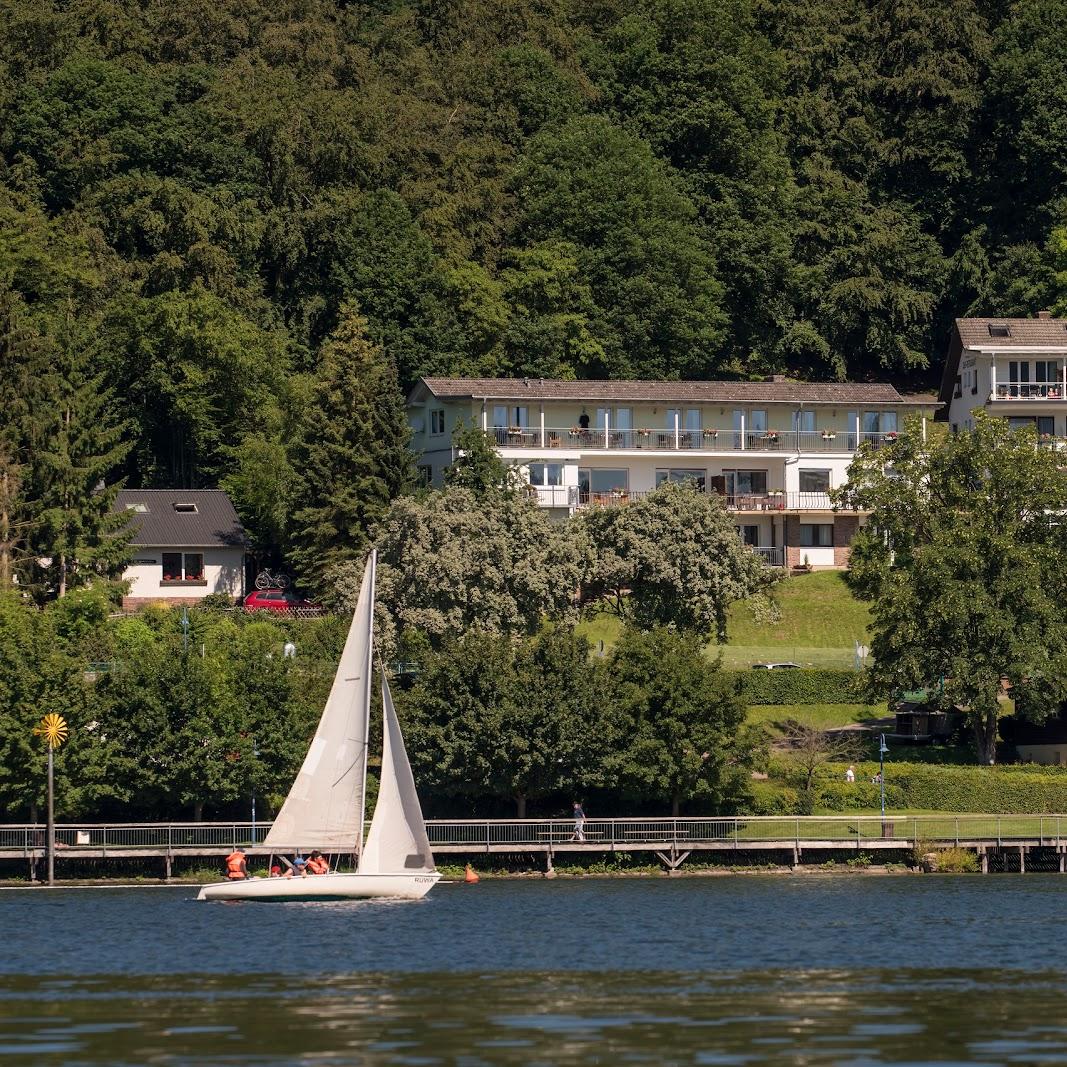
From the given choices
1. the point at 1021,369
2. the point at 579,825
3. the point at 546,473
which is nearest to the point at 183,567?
the point at 546,473

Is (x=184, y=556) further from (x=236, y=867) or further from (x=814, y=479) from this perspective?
(x=236, y=867)

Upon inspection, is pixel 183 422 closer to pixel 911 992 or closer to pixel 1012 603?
pixel 1012 603

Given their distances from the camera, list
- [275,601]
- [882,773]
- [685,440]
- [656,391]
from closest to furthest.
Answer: [882,773] < [275,601] < [685,440] < [656,391]

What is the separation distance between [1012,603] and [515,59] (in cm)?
7183

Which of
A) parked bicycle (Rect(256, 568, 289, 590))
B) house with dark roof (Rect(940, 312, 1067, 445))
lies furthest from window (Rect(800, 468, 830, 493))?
parked bicycle (Rect(256, 568, 289, 590))

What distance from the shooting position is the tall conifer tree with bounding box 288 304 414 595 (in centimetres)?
10519

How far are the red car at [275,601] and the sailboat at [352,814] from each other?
33650 mm

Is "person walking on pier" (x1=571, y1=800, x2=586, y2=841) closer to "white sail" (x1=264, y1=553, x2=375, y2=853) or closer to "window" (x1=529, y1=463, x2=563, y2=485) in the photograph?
"white sail" (x1=264, y1=553, x2=375, y2=853)

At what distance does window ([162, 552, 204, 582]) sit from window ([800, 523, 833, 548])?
98.0 feet

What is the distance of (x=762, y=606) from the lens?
96938 mm

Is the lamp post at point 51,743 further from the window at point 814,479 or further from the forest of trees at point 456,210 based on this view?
the window at point 814,479

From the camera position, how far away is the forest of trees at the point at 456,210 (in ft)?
389

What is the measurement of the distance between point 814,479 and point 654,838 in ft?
147

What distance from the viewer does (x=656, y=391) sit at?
12138cm
